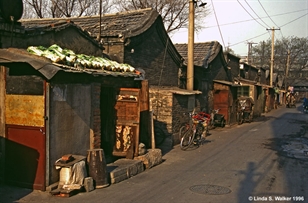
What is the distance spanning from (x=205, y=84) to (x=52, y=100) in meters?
15.6

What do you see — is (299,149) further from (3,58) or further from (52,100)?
(3,58)

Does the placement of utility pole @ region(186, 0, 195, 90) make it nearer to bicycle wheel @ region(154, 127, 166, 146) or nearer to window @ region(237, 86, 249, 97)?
bicycle wheel @ region(154, 127, 166, 146)

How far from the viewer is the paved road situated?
720 centimetres

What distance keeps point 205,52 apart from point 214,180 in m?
16.5

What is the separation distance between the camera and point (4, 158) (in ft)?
25.4

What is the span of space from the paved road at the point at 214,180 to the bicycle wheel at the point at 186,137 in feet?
1.15

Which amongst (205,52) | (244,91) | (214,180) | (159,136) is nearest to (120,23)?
(159,136)

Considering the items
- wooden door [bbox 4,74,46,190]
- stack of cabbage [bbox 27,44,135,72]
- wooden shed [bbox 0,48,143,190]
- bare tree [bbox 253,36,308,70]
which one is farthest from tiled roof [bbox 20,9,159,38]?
bare tree [bbox 253,36,308,70]

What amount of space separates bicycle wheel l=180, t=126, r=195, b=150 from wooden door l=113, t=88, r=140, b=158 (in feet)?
10.6

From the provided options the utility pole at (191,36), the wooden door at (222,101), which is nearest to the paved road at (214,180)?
the utility pole at (191,36)

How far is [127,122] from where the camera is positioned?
10.4 metres

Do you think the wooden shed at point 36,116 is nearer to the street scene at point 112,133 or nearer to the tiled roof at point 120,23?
the street scene at point 112,133

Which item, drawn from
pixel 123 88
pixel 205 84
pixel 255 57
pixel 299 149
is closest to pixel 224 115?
pixel 205 84

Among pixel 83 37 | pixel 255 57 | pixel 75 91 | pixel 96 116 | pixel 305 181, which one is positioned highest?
pixel 255 57
